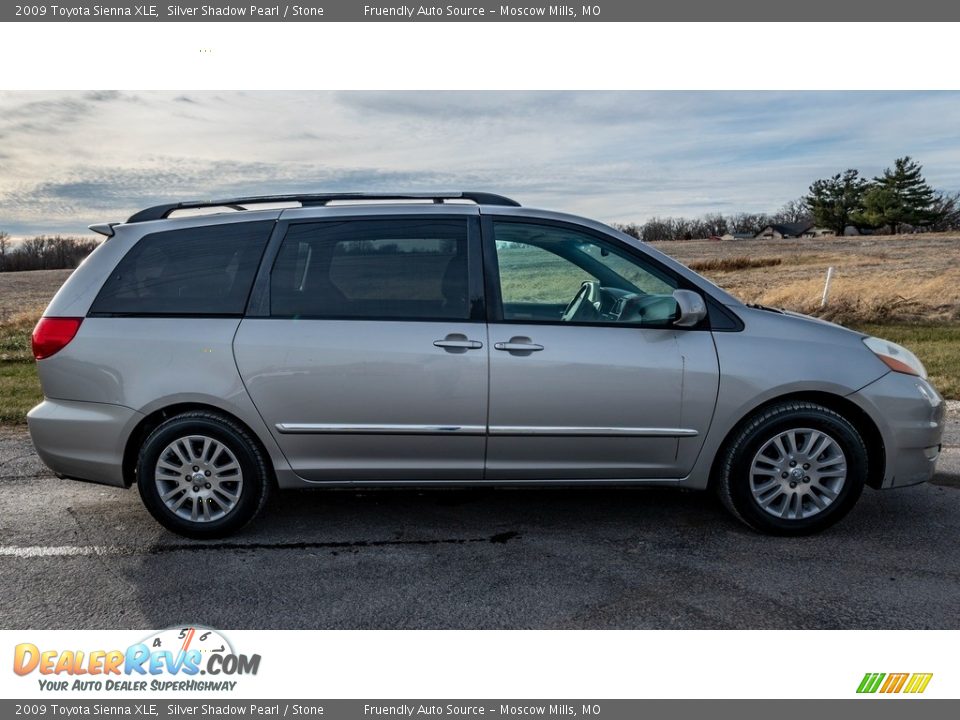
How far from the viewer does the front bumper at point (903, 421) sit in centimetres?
440

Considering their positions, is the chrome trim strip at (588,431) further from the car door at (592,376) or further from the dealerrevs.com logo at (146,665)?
the dealerrevs.com logo at (146,665)

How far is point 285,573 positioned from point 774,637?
7.38 ft

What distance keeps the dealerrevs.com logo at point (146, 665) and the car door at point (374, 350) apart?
125 cm

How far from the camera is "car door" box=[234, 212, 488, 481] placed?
4273 millimetres

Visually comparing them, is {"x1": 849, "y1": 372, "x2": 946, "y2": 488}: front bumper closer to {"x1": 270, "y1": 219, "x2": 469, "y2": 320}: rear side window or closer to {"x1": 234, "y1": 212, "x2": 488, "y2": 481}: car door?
{"x1": 234, "y1": 212, "x2": 488, "y2": 481}: car door

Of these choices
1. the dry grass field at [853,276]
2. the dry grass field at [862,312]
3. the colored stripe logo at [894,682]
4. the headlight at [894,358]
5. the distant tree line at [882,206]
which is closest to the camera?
the colored stripe logo at [894,682]

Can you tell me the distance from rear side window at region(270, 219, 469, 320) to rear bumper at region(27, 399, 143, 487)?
1.03 metres

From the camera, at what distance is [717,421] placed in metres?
4.36

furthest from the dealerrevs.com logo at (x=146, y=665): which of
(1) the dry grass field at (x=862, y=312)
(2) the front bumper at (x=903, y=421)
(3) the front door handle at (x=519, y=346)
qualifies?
(1) the dry grass field at (x=862, y=312)

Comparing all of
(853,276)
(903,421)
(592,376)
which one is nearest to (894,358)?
(903,421)

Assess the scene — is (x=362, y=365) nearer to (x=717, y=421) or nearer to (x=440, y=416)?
(x=440, y=416)

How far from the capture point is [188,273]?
445 cm

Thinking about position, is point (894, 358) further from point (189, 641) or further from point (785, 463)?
point (189, 641)

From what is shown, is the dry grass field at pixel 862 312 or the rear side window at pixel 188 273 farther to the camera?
the dry grass field at pixel 862 312
